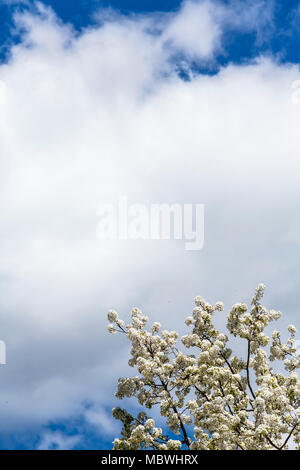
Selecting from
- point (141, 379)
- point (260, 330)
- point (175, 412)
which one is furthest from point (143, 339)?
point (260, 330)

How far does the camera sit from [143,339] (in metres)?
21.5

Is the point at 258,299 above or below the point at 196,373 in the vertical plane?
above

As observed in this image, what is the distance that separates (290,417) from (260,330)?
390cm
